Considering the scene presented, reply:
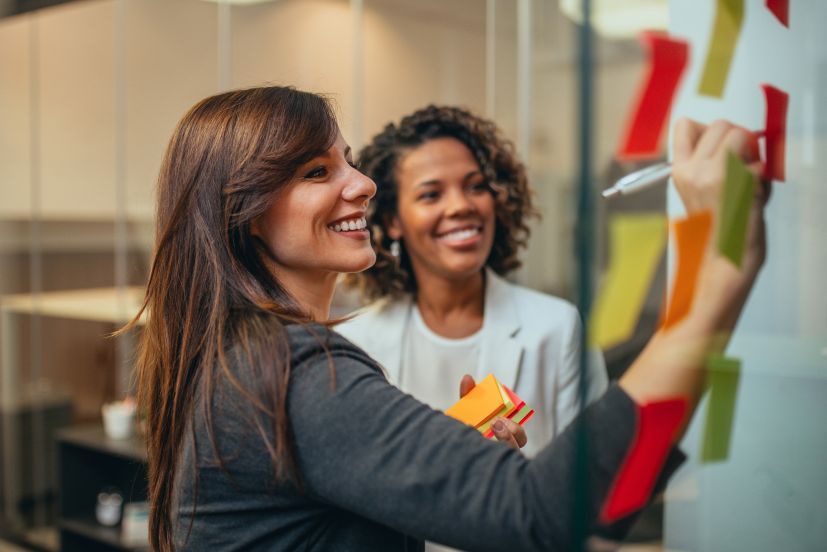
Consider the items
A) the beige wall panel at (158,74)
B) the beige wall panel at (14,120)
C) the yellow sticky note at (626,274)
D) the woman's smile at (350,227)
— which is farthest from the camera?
the beige wall panel at (14,120)

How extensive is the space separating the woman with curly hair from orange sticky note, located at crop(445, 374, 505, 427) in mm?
818

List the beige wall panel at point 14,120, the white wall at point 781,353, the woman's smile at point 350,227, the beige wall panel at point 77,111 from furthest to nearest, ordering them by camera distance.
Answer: the beige wall panel at point 14,120 → the beige wall panel at point 77,111 → the woman's smile at point 350,227 → the white wall at point 781,353

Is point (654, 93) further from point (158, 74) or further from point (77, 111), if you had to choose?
point (77, 111)

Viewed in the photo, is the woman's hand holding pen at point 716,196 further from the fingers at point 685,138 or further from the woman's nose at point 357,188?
the woman's nose at point 357,188

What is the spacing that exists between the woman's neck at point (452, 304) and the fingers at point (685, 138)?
1.38 metres

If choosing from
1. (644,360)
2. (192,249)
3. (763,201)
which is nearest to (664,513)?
(644,360)

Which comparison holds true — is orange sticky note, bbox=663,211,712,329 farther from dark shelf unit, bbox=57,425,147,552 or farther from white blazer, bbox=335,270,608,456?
dark shelf unit, bbox=57,425,147,552

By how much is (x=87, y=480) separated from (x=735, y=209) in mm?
3807

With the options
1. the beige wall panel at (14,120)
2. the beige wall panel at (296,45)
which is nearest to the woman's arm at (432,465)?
the beige wall panel at (296,45)

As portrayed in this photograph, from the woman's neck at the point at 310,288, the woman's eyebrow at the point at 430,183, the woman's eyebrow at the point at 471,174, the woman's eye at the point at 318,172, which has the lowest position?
the woman's neck at the point at 310,288

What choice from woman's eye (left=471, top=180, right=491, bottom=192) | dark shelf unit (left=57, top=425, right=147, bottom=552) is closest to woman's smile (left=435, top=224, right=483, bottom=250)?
woman's eye (left=471, top=180, right=491, bottom=192)

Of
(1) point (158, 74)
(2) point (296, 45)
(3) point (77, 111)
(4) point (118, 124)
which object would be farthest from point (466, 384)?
(3) point (77, 111)

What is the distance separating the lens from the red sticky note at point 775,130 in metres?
0.81

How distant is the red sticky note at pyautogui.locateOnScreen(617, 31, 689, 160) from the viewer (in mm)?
715
